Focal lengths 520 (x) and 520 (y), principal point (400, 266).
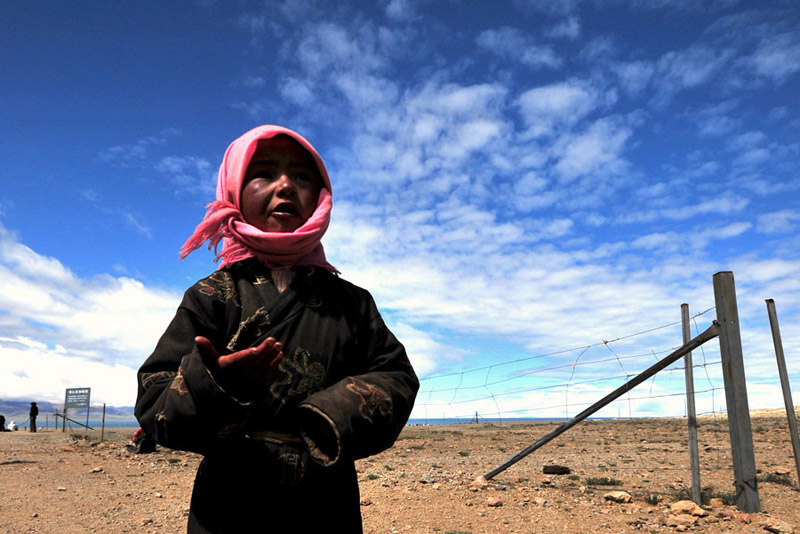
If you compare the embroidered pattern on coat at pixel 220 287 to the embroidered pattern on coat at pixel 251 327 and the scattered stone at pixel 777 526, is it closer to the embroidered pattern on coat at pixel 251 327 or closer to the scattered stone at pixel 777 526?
the embroidered pattern on coat at pixel 251 327

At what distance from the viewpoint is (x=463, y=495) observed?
704 centimetres

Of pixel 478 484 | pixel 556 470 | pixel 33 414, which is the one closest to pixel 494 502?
pixel 478 484

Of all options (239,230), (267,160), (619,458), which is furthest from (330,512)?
(619,458)

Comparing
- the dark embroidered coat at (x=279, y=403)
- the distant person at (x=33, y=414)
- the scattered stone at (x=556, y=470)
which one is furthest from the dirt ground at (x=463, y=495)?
the distant person at (x=33, y=414)

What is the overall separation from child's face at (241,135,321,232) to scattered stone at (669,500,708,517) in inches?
240

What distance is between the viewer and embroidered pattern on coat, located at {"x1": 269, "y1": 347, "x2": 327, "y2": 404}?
1412 mm

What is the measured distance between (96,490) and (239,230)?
8766mm

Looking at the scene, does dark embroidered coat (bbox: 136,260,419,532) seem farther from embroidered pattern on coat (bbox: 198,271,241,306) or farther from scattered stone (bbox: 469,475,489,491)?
scattered stone (bbox: 469,475,489,491)

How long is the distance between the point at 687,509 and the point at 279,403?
624 cm

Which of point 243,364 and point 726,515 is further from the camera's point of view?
point 726,515

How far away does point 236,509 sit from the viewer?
1.40 meters

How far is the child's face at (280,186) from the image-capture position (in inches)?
67.7

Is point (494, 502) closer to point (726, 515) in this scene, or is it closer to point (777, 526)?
point (726, 515)

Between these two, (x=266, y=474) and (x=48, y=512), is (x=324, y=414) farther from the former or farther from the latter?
(x=48, y=512)
